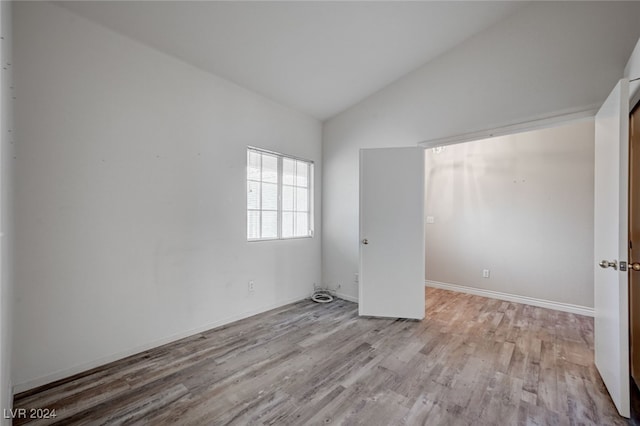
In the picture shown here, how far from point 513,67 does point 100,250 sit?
408cm

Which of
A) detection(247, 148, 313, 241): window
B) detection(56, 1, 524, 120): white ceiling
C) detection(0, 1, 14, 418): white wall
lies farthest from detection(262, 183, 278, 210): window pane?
detection(0, 1, 14, 418): white wall

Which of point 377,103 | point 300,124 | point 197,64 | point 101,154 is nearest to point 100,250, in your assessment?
point 101,154

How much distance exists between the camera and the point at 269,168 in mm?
3498

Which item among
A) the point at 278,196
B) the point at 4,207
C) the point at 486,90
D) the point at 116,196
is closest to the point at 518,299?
the point at 486,90

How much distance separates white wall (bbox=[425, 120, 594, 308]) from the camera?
347cm

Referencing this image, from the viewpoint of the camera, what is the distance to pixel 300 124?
12.6ft

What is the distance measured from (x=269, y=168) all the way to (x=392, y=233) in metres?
1.74

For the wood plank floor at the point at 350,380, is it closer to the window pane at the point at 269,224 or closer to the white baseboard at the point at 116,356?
the white baseboard at the point at 116,356

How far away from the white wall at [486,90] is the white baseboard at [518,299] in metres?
1.85

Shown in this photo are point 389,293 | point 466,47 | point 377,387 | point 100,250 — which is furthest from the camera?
point 389,293

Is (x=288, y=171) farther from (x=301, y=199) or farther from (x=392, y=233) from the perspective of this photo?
(x=392, y=233)

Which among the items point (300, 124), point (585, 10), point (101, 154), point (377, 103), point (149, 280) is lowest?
point (149, 280)

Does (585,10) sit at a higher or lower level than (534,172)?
higher

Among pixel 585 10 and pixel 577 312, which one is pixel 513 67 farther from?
pixel 577 312
